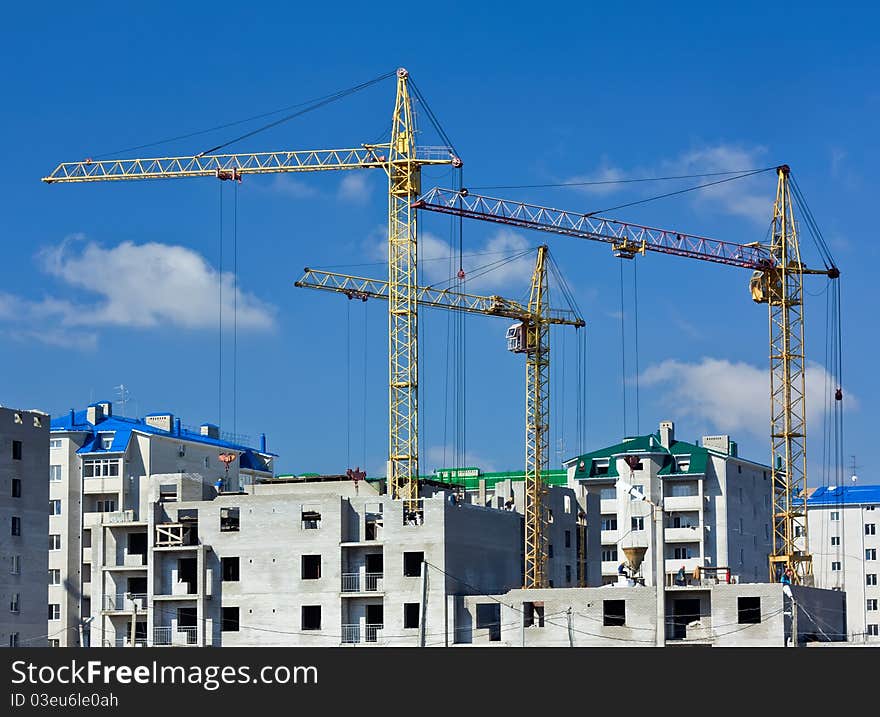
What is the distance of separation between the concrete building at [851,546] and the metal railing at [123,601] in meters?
93.3

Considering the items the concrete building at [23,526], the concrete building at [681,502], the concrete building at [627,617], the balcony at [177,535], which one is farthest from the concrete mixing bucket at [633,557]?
the concrete building at [681,502]

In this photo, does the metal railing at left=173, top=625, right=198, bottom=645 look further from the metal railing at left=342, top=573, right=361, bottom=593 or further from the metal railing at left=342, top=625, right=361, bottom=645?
the metal railing at left=342, top=573, right=361, bottom=593

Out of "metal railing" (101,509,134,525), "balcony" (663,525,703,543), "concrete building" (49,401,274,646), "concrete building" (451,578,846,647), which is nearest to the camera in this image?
"concrete building" (451,578,846,647)

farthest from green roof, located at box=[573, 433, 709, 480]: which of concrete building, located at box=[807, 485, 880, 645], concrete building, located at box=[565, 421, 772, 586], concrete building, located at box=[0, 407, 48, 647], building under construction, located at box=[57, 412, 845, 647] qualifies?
concrete building, located at box=[0, 407, 48, 647]

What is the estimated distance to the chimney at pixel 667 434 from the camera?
547ft

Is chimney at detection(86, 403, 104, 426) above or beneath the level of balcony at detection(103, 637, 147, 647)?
above

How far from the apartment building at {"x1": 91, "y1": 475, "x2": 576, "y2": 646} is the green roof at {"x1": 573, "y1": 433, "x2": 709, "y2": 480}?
161 feet

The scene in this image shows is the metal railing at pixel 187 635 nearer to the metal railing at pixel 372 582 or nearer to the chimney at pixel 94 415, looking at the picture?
the metal railing at pixel 372 582

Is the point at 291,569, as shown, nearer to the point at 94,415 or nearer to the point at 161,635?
the point at 161,635

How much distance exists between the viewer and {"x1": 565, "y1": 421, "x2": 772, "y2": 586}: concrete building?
16038 centimetres
